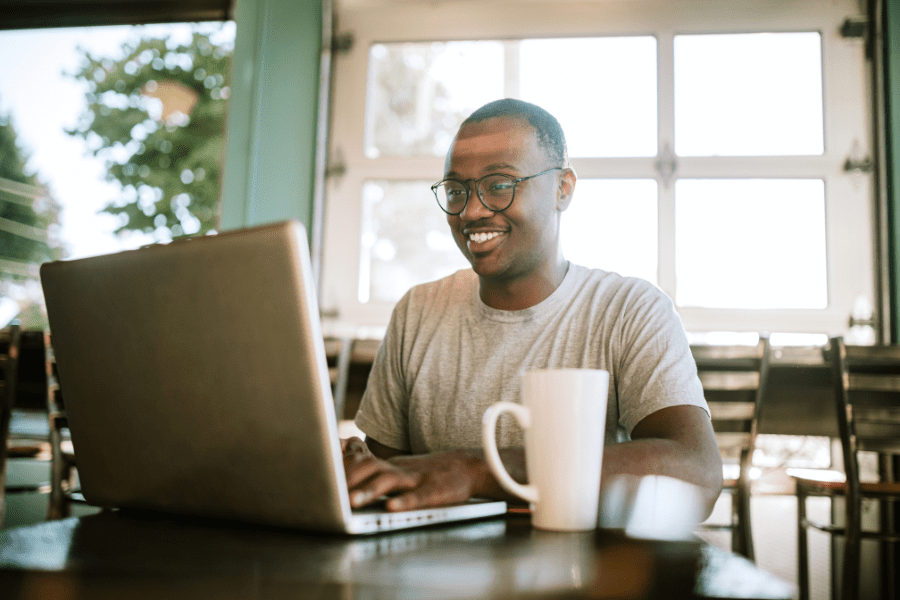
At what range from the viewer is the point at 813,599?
2383 mm

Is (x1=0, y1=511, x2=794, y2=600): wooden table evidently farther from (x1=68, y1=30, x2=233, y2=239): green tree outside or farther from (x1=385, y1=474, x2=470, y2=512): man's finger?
(x1=68, y1=30, x2=233, y2=239): green tree outside

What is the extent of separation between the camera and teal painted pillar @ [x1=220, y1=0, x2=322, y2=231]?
287 centimetres

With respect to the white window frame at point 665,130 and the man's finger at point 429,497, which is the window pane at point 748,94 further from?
the man's finger at point 429,497

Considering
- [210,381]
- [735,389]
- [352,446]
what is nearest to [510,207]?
[352,446]

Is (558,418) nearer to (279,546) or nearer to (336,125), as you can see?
(279,546)

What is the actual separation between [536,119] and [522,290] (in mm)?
301

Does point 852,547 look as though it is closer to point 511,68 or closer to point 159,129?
point 511,68

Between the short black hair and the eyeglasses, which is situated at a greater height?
the short black hair

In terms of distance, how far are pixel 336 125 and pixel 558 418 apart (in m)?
2.61

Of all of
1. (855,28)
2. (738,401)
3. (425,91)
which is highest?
(855,28)

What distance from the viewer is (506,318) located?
1.20 meters

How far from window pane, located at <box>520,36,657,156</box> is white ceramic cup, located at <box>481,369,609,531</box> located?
2351mm

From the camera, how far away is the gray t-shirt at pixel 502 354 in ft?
3.40

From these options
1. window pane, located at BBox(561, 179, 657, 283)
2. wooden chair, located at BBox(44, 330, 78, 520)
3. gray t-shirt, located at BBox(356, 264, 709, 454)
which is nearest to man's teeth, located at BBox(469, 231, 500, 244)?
gray t-shirt, located at BBox(356, 264, 709, 454)
